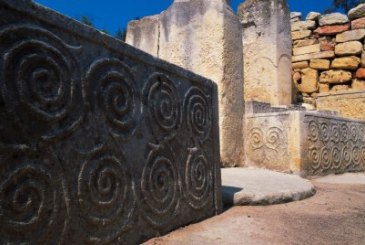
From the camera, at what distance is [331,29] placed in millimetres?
9102

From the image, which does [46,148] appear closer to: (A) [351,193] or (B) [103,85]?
(B) [103,85]

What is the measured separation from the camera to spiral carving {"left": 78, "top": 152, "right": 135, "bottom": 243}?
1272 millimetres

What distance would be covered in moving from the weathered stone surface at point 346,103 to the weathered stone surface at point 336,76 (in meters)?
1.54

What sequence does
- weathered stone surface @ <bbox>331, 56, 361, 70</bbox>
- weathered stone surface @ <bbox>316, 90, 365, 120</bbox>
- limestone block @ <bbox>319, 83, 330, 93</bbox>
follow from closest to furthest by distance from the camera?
weathered stone surface @ <bbox>316, 90, 365, 120</bbox> < weathered stone surface @ <bbox>331, 56, 361, 70</bbox> < limestone block @ <bbox>319, 83, 330, 93</bbox>

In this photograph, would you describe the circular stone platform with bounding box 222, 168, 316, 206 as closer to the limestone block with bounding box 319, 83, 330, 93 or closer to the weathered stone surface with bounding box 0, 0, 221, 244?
the weathered stone surface with bounding box 0, 0, 221, 244

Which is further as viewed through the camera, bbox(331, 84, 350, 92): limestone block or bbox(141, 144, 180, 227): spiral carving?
bbox(331, 84, 350, 92): limestone block

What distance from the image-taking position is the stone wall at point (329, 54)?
8.57 metres

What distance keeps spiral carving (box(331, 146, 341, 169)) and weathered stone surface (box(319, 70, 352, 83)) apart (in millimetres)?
4478

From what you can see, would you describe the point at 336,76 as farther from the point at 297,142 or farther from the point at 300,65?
the point at 297,142

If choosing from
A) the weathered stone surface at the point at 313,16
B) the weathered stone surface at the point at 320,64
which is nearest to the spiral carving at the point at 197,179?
the weathered stone surface at the point at 320,64

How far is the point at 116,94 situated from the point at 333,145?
4.01 metres

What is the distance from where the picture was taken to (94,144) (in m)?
1.33

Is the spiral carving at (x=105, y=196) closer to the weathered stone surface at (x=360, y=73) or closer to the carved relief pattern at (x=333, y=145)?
the carved relief pattern at (x=333, y=145)

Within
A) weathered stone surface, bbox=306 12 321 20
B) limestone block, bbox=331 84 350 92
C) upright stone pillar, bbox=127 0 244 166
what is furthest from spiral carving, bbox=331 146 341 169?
weathered stone surface, bbox=306 12 321 20
